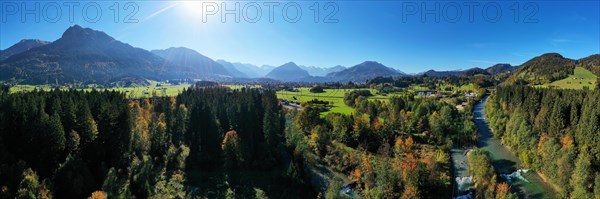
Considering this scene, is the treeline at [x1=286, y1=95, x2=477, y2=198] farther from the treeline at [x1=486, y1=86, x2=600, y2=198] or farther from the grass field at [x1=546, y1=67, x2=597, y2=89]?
the grass field at [x1=546, y1=67, x2=597, y2=89]

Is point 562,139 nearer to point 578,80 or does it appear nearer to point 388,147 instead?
point 388,147

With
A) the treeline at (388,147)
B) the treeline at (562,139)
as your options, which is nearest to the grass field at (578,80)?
the treeline at (562,139)

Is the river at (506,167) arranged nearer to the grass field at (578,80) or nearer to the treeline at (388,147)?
the treeline at (388,147)

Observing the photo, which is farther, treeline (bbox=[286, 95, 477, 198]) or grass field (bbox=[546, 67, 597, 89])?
grass field (bbox=[546, 67, 597, 89])

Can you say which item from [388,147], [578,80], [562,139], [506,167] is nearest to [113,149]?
[388,147]

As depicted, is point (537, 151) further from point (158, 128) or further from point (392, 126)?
point (158, 128)

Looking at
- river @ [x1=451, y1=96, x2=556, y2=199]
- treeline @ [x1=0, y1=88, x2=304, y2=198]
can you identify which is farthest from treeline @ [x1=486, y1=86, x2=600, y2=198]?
treeline @ [x1=0, y1=88, x2=304, y2=198]
